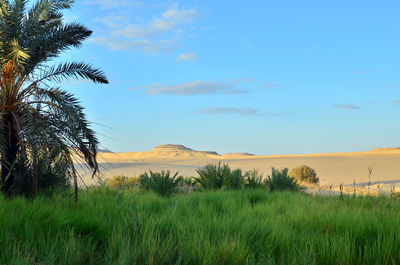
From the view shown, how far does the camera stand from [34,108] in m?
7.53

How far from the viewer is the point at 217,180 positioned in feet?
37.0

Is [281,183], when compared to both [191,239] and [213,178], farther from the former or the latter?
[191,239]

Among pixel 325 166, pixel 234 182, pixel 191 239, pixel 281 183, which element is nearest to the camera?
pixel 191 239

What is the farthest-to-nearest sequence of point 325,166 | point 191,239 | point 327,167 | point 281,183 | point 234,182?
point 325,166
point 327,167
point 281,183
point 234,182
point 191,239

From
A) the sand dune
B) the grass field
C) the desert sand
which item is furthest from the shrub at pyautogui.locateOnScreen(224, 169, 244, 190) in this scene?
the grass field

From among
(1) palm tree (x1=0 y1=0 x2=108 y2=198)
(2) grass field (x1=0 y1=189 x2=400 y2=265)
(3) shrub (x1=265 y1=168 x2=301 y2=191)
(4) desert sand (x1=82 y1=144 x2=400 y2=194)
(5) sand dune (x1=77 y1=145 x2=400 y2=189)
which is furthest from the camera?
(5) sand dune (x1=77 y1=145 x2=400 y2=189)

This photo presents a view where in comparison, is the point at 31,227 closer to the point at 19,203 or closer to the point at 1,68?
the point at 19,203

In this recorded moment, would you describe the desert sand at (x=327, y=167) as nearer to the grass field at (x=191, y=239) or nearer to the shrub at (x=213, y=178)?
the grass field at (x=191, y=239)

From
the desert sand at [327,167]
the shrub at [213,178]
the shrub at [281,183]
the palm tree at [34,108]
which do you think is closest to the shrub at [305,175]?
the desert sand at [327,167]

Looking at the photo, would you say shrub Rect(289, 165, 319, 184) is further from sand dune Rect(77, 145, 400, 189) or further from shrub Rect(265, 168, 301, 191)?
shrub Rect(265, 168, 301, 191)

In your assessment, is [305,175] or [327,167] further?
[327,167]

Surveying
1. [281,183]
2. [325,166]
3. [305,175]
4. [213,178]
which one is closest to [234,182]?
[213,178]

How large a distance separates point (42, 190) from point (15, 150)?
109 centimetres

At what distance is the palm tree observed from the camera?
23.1ft
